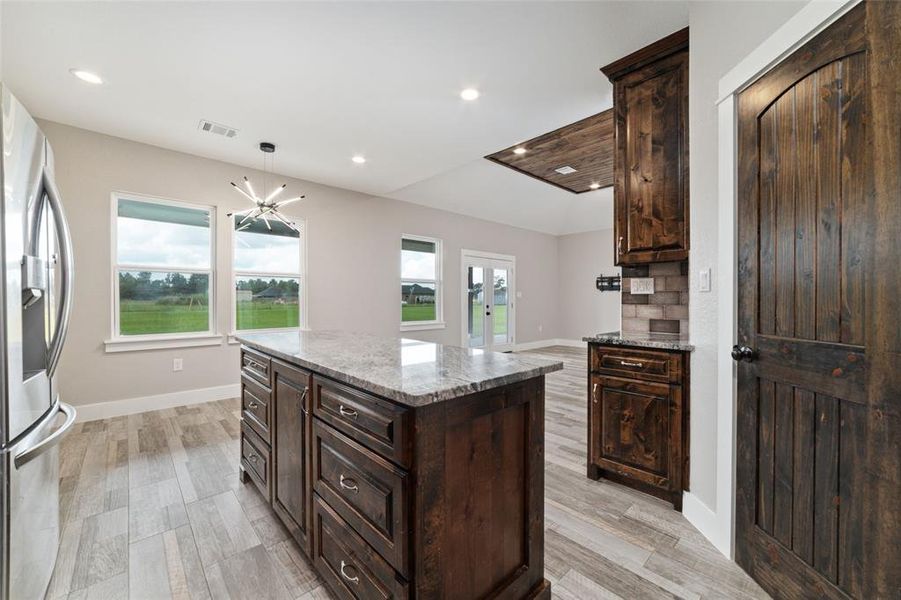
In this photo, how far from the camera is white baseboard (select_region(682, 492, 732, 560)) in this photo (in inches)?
65.1

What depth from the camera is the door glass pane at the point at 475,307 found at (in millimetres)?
7137

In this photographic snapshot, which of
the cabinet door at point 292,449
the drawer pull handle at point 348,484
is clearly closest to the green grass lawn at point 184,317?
the cabinet door at point 292,449

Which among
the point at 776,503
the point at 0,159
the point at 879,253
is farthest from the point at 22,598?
the point at 879,253

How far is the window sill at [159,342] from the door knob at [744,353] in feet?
15.7

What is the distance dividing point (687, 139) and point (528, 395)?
1.85 m

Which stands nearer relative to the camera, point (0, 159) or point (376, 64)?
point (0, 159)

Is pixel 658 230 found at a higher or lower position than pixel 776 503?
higher

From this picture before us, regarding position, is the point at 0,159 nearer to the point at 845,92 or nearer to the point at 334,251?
the point at 845,92

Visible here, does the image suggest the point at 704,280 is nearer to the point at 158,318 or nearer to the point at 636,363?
the point at 636,363

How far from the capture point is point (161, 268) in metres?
3.98

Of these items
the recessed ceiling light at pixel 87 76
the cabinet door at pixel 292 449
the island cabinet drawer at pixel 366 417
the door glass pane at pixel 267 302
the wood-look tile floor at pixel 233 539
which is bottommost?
the wood-look tile floor at pixel 233 539

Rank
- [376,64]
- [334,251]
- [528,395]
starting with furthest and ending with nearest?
1. [334,251]
2. [376,64]
3. [528,395]

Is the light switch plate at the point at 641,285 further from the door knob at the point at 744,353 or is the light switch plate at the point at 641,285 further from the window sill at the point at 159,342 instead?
the window sill at the point at 159,342

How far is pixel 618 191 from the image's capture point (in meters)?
2.43
